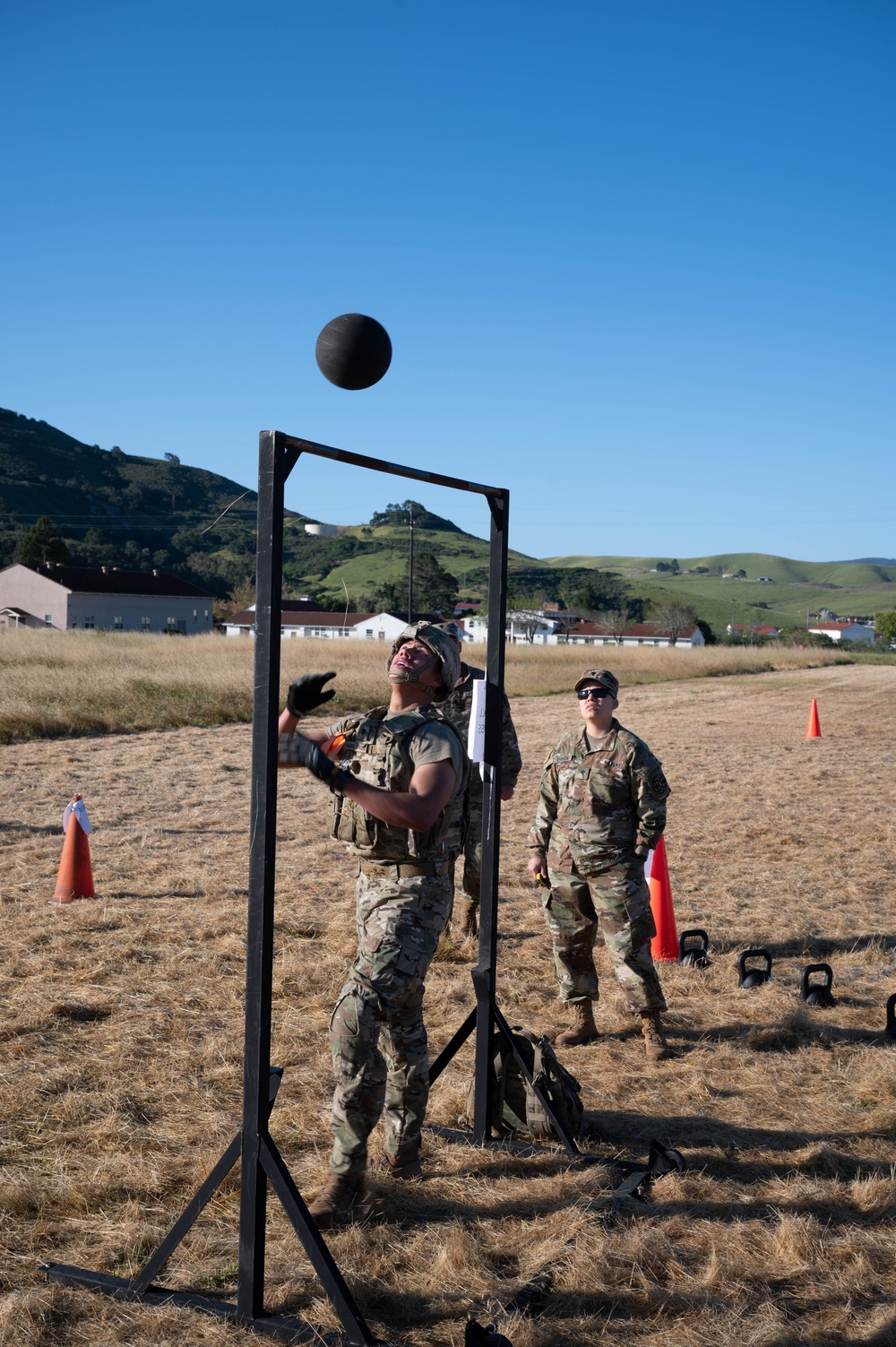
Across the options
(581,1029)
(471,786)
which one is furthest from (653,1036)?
(471,786)

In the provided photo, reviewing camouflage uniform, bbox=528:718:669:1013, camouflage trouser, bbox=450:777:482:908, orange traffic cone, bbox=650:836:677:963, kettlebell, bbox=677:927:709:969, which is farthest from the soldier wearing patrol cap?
orange traffic cone, bbox=650:836:677:963

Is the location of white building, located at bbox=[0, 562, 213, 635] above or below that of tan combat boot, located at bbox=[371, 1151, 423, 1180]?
above

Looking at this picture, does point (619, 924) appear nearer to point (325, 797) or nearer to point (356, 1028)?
point (356, 1028)

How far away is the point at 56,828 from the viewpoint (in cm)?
1062

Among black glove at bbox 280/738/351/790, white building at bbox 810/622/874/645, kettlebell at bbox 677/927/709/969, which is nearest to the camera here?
black glove at bbox 280/738/351/790

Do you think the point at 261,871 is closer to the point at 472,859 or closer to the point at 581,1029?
the point at 581,1029

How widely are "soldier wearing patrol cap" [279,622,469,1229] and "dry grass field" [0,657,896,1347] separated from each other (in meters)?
0.40

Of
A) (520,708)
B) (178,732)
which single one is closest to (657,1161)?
(178,732)

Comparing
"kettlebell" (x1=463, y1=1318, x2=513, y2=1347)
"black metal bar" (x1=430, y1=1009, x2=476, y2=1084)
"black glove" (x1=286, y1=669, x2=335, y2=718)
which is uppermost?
"black glove" (x1=286, y1=669, x2=335, y2=718)

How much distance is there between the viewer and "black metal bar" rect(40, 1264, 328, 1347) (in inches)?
124

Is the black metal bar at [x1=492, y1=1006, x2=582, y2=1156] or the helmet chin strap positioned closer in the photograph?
the helmet chin strap

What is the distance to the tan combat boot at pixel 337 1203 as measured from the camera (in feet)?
12.3

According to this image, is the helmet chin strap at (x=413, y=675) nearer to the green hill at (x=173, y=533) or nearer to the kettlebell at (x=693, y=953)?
the kettlebell at (x=693, y=953)

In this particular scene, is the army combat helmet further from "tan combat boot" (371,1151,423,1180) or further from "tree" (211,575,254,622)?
"tree" (211,575,254,622)
